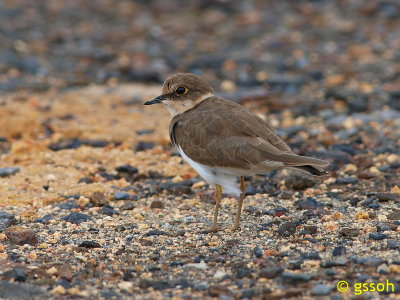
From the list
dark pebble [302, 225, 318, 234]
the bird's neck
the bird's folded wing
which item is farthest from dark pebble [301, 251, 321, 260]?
the bird's neck

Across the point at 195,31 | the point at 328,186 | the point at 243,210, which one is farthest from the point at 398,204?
the point at 195,31

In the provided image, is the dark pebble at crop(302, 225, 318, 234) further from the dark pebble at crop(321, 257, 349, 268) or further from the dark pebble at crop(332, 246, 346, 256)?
the dark pebble at crop(321, 257, 349, 268)

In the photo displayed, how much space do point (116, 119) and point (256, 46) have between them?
4779 mm

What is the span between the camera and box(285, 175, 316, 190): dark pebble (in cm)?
755

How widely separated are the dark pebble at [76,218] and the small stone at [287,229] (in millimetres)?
1881

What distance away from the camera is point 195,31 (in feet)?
50.2

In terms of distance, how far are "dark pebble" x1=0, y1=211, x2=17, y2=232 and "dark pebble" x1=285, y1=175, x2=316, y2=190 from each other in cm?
289

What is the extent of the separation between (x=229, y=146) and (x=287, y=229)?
90 cm

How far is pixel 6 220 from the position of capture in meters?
6.66

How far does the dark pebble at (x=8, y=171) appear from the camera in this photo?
7.82 m

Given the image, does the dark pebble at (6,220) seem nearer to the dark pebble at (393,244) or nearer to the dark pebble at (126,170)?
the dark pebble at (126,170)

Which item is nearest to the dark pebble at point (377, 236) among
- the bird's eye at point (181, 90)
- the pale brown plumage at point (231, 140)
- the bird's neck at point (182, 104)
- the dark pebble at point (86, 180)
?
the pale brown plumage at point (231, 140)

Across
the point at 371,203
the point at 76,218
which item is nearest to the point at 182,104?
the point at 76,218

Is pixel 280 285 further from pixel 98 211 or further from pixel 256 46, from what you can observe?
pixel 256 46
